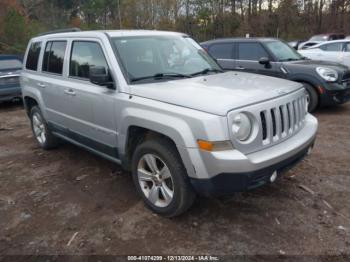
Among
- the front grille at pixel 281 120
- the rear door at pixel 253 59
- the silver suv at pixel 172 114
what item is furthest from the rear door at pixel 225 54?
the front grille at pixel 281 120

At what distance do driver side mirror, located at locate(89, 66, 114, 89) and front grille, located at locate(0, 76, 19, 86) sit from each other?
23.7ft

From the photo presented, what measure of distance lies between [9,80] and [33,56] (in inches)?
186

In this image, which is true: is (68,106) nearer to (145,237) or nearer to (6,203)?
(6,203)

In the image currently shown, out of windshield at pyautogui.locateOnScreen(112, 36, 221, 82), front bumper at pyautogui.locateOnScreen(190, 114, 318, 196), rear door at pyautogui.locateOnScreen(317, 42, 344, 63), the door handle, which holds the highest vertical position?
windshield at pyautogui.locateOnScreen(112, 36, 221, 82)

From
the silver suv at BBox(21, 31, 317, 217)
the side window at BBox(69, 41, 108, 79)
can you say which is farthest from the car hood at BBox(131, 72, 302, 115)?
the side window at BBox(69, 41, 108, 79)

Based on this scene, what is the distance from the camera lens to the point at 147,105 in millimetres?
3352

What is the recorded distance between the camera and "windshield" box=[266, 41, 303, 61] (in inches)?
319

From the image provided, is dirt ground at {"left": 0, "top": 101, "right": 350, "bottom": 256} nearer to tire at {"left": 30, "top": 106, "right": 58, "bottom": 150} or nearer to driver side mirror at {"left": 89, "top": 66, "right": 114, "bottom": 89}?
tire at {"left": 30, "top": 106, "right": 58, "bottom": 150}

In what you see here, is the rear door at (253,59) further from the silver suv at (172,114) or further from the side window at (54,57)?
the side window at (54,57)

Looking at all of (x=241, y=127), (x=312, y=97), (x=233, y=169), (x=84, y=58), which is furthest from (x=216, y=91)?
(x=312, y=97)

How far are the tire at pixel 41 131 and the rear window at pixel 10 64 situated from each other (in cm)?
498

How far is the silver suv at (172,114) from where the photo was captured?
9.55ft

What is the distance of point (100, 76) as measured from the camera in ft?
11.8

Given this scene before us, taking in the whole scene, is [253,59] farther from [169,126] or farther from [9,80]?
[9,80]
